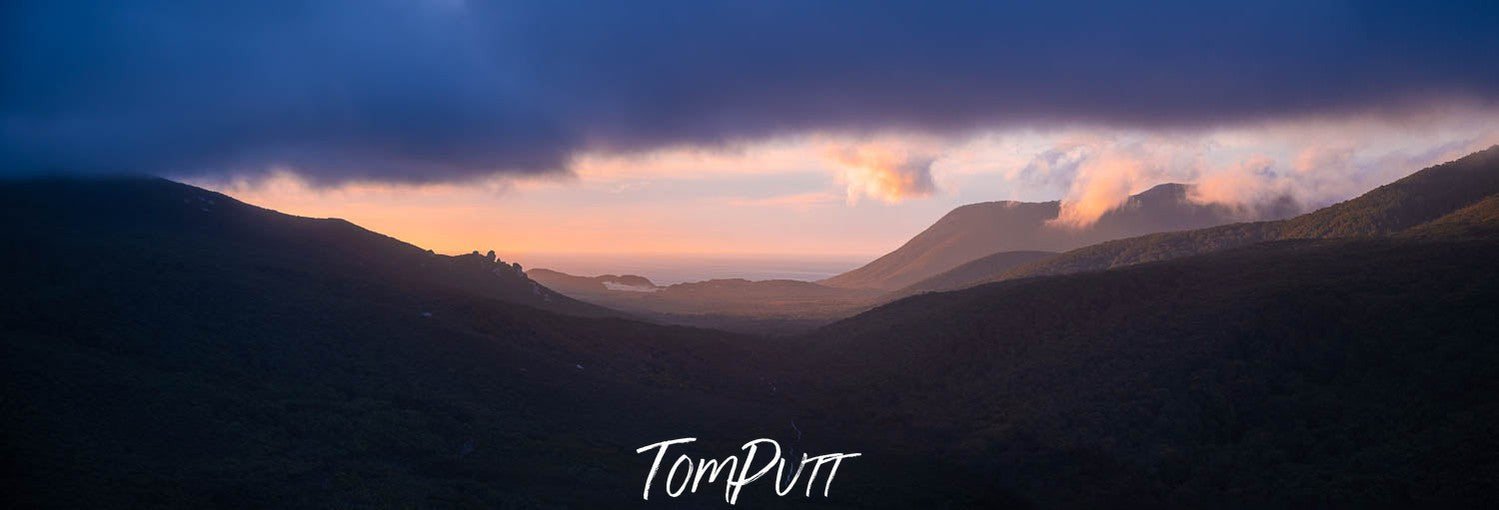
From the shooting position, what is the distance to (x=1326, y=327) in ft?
154

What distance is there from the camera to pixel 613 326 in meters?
73.8

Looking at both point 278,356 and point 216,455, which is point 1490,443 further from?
point 278,356

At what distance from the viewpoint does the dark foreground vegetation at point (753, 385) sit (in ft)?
102

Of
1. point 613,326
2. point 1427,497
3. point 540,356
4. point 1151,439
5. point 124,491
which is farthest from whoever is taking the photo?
point 613,326

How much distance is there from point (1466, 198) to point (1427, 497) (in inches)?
4019

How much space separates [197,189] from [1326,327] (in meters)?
121

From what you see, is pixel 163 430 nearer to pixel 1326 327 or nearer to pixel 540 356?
pixel 540 356

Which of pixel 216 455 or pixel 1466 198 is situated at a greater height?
pixel 1466 198

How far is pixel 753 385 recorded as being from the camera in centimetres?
6056

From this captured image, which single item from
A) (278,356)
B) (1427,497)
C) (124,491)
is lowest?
(1427,497)

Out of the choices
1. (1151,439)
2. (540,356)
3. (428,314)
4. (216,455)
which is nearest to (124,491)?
(216,455)

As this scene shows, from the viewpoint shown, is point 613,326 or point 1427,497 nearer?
point 1427,497

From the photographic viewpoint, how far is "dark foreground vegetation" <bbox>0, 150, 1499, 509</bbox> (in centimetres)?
3120

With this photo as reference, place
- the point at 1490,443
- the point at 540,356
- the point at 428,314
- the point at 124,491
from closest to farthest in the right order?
the point at 124,491 → the point at 1490,443 → the point at 540,356 → the point at 428,314
